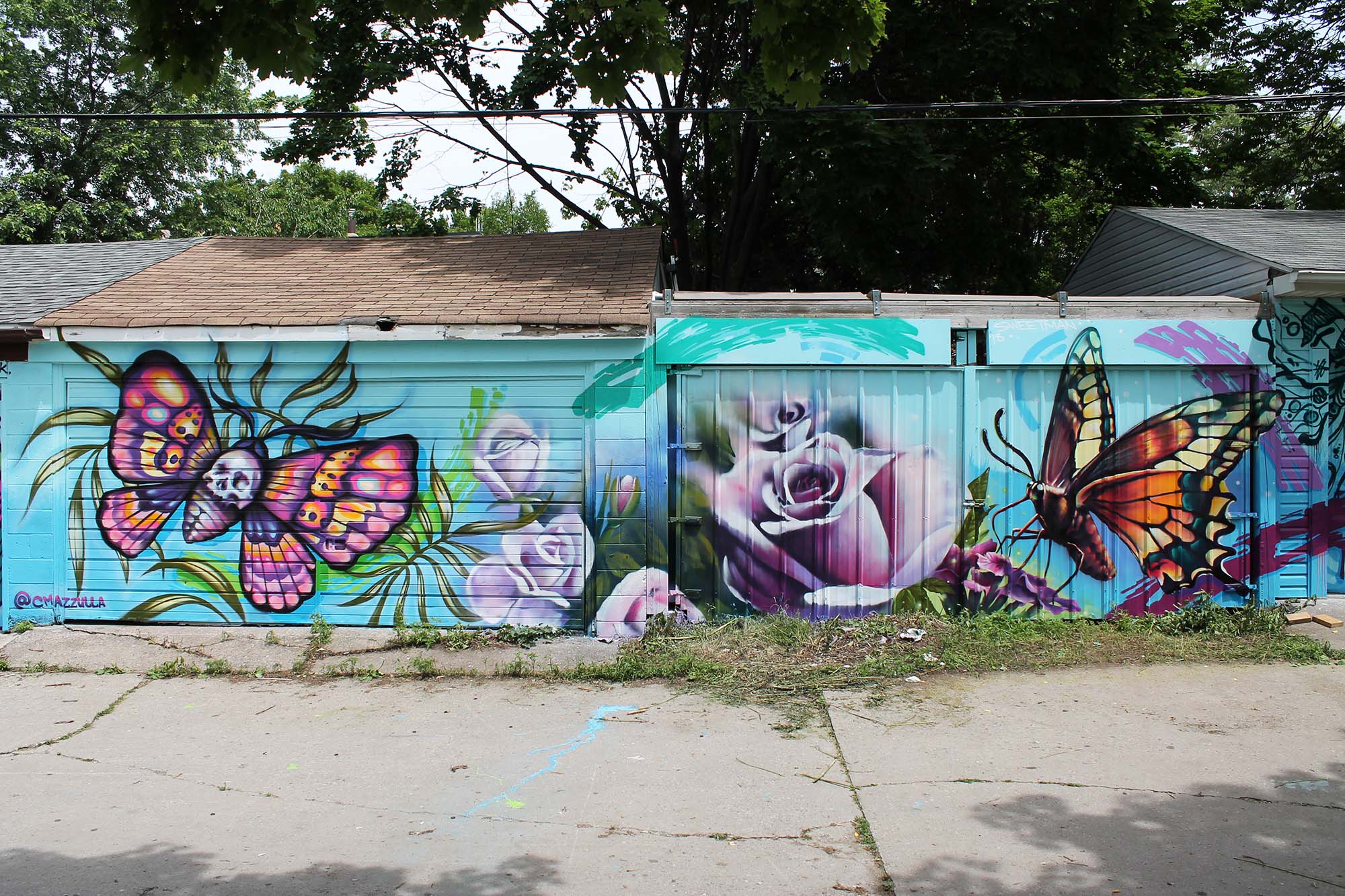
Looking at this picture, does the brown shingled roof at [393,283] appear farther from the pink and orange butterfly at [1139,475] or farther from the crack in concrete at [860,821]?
the pink and orange butterfly at [1139,475]

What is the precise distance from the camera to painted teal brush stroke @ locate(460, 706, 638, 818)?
4.65 m

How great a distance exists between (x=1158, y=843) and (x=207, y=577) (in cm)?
713

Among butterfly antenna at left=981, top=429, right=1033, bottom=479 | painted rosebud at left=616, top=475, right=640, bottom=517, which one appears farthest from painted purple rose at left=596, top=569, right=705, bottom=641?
butterfly antenna at left=981, top=429, right=1033, bottom=479

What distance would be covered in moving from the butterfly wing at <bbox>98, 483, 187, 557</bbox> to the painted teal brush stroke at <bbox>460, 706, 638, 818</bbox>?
4.27 metres

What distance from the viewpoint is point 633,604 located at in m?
7.43

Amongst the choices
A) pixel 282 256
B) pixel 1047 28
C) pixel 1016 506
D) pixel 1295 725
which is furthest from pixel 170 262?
pixel 1047 28

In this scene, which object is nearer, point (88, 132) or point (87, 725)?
point (87, 725)

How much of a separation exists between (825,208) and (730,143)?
4.83 meters

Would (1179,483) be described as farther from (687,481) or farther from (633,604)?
(633,604)

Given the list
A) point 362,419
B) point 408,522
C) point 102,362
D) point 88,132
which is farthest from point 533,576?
point 88,132

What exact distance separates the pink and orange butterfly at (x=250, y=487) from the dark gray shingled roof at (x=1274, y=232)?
7.62 metres

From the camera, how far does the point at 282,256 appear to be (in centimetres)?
964

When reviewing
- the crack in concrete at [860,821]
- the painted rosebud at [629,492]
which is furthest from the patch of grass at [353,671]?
the crack in concrete at [860,821]

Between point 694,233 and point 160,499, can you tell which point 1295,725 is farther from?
point 694,233
